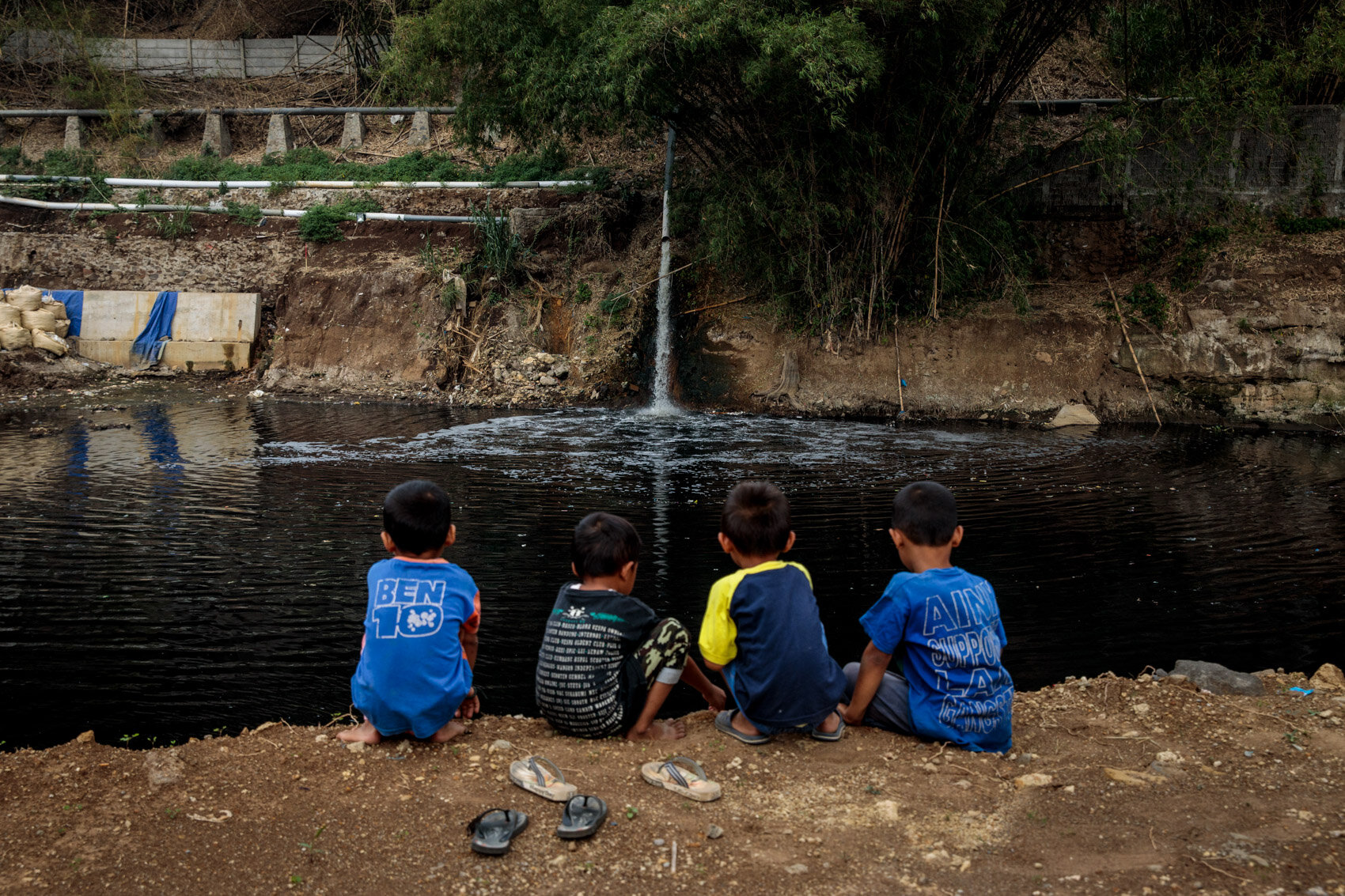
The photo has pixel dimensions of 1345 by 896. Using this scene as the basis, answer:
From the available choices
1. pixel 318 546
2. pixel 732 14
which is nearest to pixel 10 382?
pixel 318 546

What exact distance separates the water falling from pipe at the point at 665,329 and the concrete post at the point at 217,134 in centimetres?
1268

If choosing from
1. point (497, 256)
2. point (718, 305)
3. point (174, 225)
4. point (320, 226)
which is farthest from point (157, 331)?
point (718, 305)

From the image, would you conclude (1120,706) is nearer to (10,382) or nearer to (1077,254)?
(1077,254)

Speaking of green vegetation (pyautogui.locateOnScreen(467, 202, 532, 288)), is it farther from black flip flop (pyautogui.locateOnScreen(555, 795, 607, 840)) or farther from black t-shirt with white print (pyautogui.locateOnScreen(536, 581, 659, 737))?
black flip flop (pyautogui.locateOnScreen(555, 795, 607, 840))

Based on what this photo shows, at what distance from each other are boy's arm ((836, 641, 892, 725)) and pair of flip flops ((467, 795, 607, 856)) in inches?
44.3

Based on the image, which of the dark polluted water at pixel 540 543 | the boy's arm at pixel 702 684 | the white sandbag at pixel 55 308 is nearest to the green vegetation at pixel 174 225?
the white sandbag at pixel 55 308

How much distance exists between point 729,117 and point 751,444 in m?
5.03

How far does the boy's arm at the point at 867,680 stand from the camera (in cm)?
336

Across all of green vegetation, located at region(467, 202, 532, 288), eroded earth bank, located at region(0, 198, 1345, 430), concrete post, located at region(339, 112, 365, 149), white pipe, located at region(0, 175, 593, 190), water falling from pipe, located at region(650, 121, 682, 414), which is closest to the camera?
eroded earth bank, located at region(0, 198, 1345, 430)

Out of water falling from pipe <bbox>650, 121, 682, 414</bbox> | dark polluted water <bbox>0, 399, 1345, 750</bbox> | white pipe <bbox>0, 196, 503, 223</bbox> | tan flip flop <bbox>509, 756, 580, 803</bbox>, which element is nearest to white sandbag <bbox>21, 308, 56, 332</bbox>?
white pipe <bbox>0, 196, 503, 223</bbox>

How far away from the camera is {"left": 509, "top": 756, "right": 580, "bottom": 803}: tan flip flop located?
2.84 meters

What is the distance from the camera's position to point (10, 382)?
14820mm

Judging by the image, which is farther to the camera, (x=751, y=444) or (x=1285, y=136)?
(x=1285, y=136)

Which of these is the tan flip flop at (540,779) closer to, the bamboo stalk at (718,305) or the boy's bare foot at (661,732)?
the boy's bare foot at (661,732)
